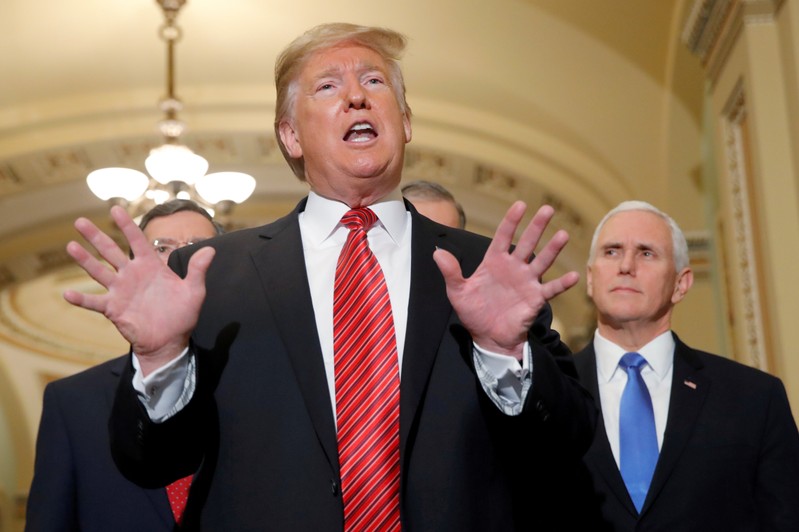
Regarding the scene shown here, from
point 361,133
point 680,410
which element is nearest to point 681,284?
point 680,410

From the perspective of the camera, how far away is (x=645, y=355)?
3.17 metres

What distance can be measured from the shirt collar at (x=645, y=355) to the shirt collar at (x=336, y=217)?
111cm

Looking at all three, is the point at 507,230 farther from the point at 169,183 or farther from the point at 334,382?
the point at 169,183

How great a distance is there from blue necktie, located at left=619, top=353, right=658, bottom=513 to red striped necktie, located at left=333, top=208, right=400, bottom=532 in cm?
113

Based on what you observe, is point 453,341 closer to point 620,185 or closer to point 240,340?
point 240,340

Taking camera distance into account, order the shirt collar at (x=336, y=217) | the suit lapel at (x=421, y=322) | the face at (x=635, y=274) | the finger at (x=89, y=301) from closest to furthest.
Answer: the finger at (x=89, y=301) < the suit lapel at (x=421, y=322) < the shirt collar at (x=336, y=217) < the face at (x=635, y=274)

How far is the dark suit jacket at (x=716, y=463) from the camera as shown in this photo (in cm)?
279

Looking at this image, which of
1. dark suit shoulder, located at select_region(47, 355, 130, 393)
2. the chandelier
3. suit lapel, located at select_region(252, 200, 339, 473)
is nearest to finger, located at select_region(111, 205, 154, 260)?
suit lapel, located at select_region(252, 200, 339, 473)

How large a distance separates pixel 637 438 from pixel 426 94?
6.43 metres

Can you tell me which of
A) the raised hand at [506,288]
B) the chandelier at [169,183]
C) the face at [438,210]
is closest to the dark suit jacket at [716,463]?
the face at [438,210]

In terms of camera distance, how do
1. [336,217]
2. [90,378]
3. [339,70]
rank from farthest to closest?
1. [90,378]
2. [339,70]
3. [336,217]

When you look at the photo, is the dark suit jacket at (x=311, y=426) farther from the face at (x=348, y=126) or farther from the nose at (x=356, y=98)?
the nose at (x=356, y=98)

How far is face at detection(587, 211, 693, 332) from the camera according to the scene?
3256 mm

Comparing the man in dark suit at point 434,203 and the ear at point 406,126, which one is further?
the man in dark suit at point 434,203
